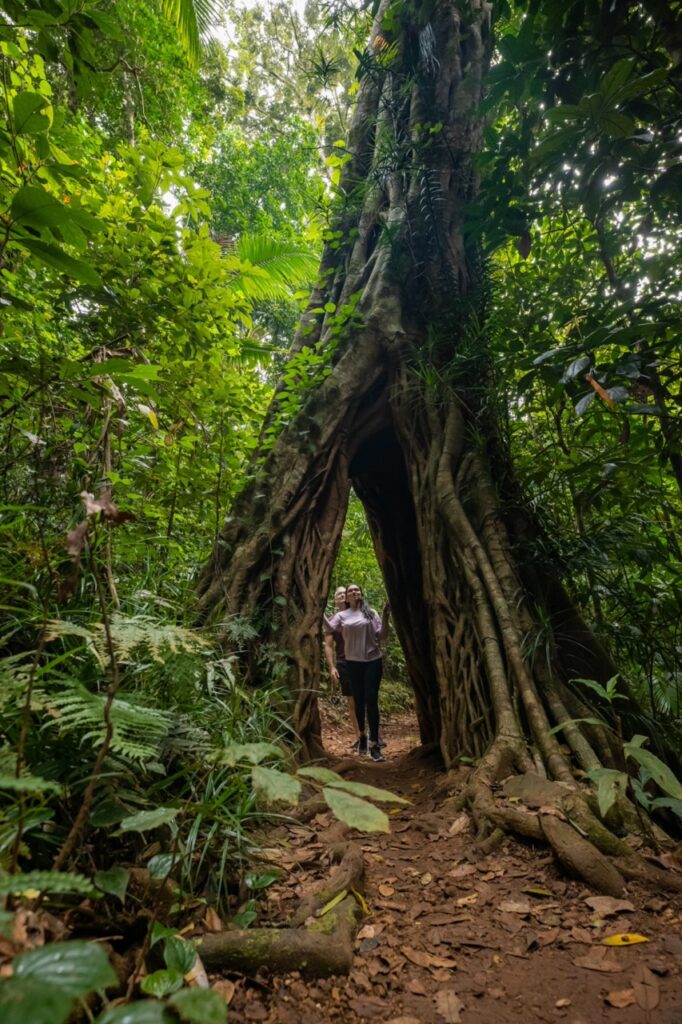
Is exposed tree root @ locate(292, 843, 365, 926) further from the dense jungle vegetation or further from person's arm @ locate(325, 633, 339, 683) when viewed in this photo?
person's arm @ locate(325, 633, 339, 683)

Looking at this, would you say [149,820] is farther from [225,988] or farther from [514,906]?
[514,906]

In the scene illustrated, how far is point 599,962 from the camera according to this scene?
4.38 ft

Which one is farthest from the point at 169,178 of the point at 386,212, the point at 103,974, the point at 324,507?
the point at 103,974

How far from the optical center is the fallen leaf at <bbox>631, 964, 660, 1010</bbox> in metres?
1.18

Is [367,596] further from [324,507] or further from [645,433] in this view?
[645,433]

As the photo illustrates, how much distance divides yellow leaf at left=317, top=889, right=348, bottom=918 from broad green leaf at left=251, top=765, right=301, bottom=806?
88cm

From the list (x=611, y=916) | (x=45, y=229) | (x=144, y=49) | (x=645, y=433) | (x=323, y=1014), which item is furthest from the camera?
(x=144, y=49)

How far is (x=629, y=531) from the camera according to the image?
3.10 metres

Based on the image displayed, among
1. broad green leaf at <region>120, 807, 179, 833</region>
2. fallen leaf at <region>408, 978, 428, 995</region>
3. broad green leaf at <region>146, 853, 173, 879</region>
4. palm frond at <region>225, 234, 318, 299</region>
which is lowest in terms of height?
fallen leaf at <region>408, 978, 428, 995</region>

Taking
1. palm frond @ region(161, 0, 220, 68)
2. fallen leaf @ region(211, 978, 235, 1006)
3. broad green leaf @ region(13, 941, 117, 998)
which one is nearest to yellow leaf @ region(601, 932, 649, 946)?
fallen leaf @ region(211, 978, 235, 1006)

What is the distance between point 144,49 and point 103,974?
9016mm

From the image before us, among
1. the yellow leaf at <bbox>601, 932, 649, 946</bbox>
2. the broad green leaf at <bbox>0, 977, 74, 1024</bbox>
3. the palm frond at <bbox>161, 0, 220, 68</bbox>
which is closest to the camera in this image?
the broad green leaf at <bbox>0, 977, 74, 1024</bbox>

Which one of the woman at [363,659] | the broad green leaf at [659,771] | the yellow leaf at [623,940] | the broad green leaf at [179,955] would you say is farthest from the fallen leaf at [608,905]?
the woman at [363,659]

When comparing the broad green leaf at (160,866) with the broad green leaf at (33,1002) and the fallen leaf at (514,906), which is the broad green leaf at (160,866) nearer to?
the broad green leaf at (33,1002)
